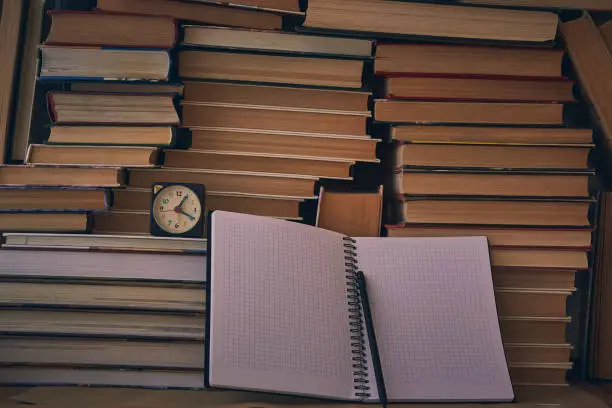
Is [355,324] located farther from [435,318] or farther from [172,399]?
[172,399]

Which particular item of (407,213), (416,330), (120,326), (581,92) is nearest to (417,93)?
(407,213)

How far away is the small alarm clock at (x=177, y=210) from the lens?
48.3 inches

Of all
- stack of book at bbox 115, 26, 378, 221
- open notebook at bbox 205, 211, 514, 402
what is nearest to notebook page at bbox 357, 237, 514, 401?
open notebook at bbox 205, 211, 514, 402

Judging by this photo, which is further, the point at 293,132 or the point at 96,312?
the point at 293,132

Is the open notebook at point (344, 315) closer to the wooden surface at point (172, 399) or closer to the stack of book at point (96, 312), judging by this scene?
the wooden surface at point (172, 399)

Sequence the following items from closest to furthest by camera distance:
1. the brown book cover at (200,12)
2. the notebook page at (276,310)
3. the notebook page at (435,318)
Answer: the notebook page at (276,310)
the notebook page at (435,318)
the brown book cover at (200,12)

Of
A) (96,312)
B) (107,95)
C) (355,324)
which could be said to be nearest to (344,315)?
(355,324)

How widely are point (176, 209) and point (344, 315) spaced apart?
1.18ft

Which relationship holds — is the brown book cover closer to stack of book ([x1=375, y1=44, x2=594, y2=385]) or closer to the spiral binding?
stack of book ([x1=375, y1=44, x2=594, y2=385])

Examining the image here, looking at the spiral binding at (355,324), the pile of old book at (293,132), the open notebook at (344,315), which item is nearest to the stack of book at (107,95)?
the pile of old book at (293,132)

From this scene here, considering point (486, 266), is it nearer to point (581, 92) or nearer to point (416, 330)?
point (416, 330)

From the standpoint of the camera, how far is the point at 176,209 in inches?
48.4

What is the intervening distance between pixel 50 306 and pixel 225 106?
19.1 inches

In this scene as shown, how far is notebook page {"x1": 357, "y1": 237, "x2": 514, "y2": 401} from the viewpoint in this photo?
45.6 inches
